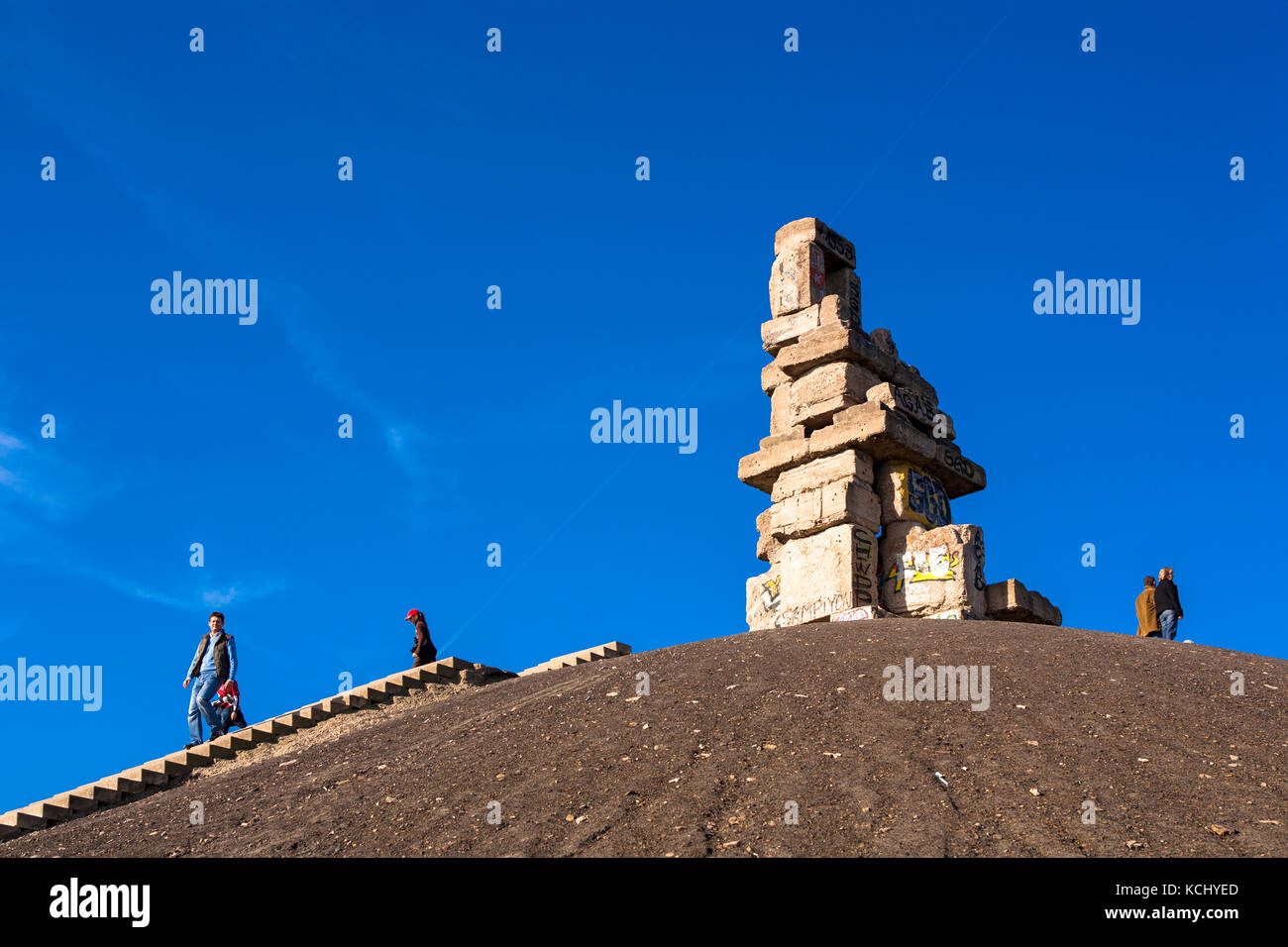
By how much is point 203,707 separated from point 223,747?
0.98 meters

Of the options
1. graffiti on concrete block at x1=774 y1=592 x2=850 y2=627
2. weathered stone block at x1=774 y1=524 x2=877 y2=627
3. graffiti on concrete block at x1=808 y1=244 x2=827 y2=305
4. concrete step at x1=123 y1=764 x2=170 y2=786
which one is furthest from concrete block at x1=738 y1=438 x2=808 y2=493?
concrete step at x1=123 y1=764 x2=170 y2=786

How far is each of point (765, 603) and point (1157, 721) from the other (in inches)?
379

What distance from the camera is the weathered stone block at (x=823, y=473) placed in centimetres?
2108

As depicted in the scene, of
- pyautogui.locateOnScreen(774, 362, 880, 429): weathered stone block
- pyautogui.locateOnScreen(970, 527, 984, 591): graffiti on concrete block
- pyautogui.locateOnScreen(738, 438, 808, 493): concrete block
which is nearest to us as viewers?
pyautogui.locateOnScreen(970, 527, 984, 591): graffiti on concrete block

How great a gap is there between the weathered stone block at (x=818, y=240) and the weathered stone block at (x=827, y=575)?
6021 mm

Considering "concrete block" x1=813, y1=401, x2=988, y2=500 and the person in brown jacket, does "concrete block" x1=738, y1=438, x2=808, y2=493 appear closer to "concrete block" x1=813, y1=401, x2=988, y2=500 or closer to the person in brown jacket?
"concrete block" x1=813, y1=401, x2=988, y2=500

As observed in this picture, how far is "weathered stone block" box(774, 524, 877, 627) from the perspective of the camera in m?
20.1

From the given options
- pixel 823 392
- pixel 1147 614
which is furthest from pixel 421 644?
pixel 1147 614

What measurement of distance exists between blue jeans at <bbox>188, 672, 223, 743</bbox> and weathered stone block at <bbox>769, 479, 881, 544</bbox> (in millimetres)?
9865

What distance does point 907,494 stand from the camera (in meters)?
21.3

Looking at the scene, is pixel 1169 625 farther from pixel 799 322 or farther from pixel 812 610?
pixel 799 322

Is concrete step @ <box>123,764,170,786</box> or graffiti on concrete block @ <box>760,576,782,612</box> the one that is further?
graffiti on concrete block @ <box>760,576,782,612</box>
